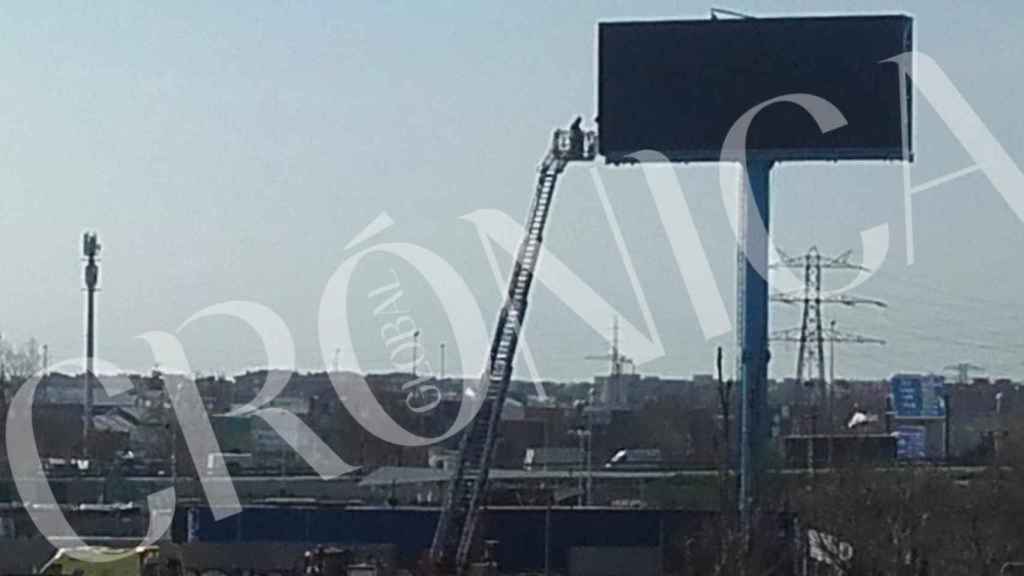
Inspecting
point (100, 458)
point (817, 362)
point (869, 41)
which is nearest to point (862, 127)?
point (869, 41)

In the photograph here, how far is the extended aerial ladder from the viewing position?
4262 cm

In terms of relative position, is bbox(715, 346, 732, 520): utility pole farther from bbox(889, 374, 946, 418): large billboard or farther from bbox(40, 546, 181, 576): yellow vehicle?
bbox(889, 374, 946, 418): large billboard

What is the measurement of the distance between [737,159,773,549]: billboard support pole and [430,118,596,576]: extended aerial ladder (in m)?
3.92

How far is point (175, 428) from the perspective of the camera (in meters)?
60.5

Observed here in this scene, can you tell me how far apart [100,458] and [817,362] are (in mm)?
23929

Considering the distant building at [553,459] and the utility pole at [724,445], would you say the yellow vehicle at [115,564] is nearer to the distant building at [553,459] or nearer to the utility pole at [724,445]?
the utility pole at [724,445]

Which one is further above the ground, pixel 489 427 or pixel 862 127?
pixel 862 127

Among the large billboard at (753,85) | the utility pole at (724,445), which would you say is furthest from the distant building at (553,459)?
the large billboard at (753,85)

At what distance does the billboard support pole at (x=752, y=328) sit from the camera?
40750 millimetres

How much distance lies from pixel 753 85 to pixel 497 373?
33.1 feet

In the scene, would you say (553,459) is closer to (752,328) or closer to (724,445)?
(724,445)

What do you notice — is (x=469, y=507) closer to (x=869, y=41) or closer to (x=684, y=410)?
(x=869, y=41)

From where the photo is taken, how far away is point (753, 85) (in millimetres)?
38625

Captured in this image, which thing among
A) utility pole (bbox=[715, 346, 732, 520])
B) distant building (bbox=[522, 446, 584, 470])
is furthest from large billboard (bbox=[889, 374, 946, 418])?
utility pole (bbox=[715, 346, 732, 520])
